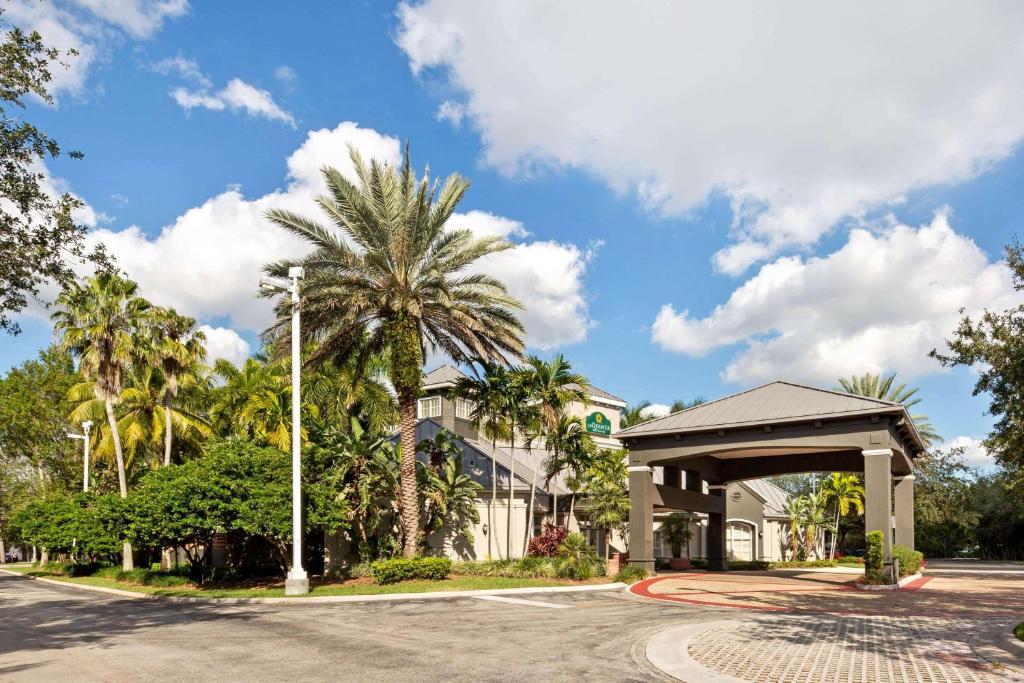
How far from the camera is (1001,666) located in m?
10.7

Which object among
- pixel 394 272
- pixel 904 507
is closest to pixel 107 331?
pixel 394 272

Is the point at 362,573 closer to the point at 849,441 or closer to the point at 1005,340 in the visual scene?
the point at 849,441

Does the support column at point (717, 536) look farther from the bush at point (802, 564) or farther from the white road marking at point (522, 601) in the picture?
the white road marking at point (522, 601)

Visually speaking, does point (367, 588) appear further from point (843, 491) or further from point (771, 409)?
point (843, 491)

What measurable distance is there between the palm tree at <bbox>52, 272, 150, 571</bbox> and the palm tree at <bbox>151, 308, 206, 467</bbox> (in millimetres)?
781

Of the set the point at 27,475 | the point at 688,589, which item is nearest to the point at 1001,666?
the point at 688,589

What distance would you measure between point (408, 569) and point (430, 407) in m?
17.1

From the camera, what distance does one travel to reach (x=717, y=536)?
37500 millimetres

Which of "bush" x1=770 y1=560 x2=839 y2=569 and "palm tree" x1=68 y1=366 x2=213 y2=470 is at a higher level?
"palm tree" x1=68 y1=366 x2=213 y2=470

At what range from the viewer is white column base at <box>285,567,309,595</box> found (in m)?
22.5

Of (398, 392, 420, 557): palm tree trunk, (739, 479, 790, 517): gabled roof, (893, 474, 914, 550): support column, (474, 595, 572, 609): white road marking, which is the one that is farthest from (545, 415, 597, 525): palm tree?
(739, 479, 790, 517): gabled roof

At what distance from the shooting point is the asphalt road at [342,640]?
11.0 meters

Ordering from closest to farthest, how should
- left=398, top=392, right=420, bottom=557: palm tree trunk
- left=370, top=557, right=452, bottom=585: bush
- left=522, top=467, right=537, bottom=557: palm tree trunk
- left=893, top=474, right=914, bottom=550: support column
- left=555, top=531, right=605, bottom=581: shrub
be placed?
left=370, top=557, right=452, bottom=585: bush < left=398, top=392, right=420, bottom=557: palm tree trunk < left=555, top=531, right=605, bottom=581: shrub < left=522, top=467, right=537, bottom=557: palm tree trunk < left=893, top=474, right=914, bottom=550: support column

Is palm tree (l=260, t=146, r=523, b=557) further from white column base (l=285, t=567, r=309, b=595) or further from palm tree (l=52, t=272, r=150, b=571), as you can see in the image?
palm tree (l=52, t=272, r=150, b=571)
